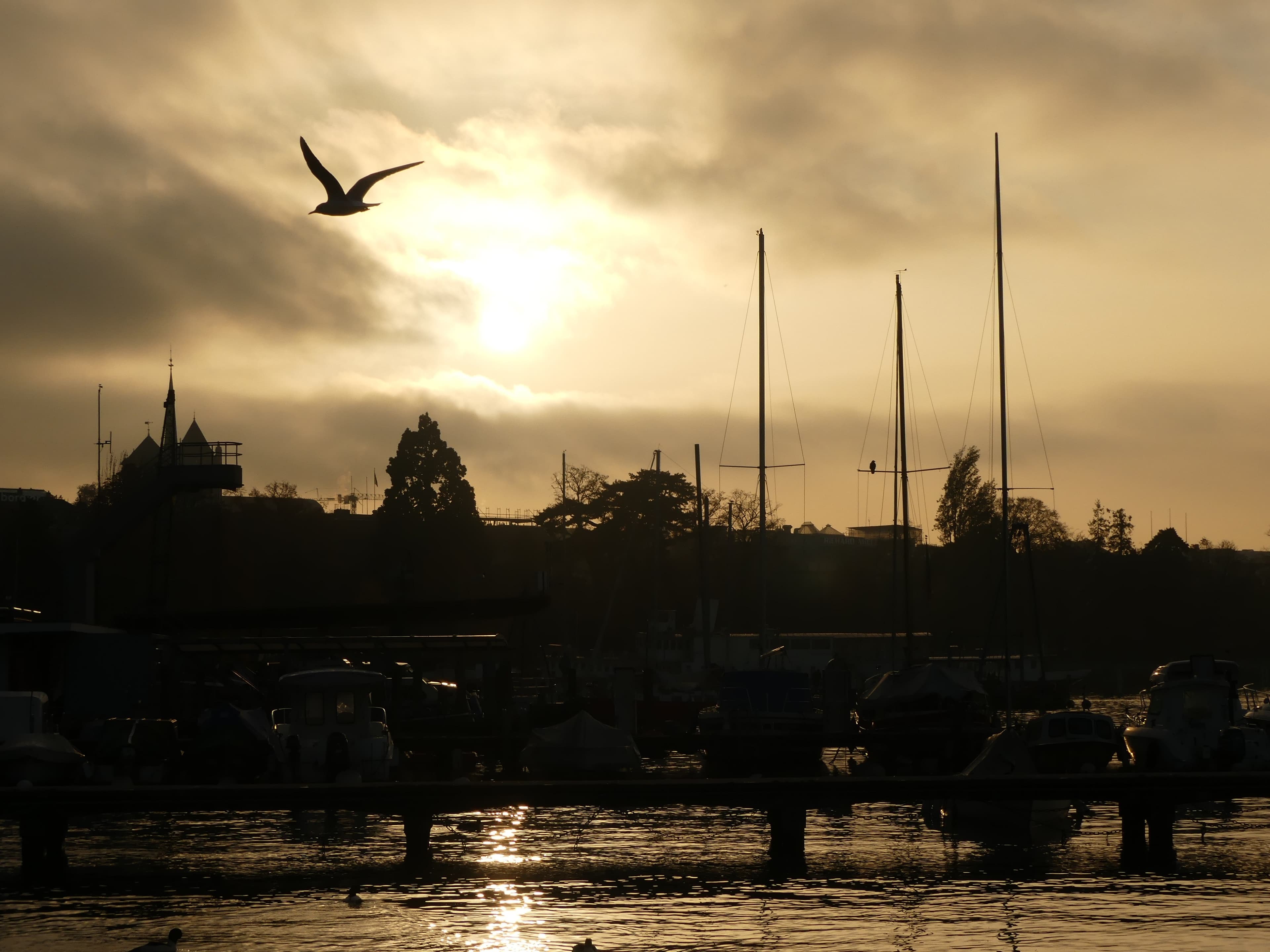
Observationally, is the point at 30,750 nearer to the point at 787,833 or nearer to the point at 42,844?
the point at 42,844

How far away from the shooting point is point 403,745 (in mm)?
48469

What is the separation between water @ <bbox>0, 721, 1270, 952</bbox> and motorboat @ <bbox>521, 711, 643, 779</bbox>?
4.50 m

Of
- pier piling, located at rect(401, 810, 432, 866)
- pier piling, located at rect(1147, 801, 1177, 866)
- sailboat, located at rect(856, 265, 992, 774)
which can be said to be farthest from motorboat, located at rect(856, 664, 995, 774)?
pier piling, located at rect(401, 810, 432, 866)

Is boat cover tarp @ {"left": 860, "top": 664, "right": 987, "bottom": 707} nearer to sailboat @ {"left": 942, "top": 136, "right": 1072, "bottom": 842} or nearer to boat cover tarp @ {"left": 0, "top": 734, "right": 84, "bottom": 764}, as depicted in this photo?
sailboat @ {"left": 942, "top": 136, "right": 1072, "bottom": 842}

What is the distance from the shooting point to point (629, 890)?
2841 cm

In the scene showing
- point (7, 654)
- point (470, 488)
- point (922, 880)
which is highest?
point (470, 488)

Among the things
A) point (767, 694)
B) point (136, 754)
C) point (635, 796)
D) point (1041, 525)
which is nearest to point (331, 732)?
point (136, 754)

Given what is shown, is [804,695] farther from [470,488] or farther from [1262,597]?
[1262,597]

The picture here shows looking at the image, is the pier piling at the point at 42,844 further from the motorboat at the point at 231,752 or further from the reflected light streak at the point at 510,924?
the motorboat at the point at 231,752

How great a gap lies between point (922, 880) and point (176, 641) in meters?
37.9

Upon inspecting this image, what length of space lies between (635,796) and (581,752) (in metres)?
13.7

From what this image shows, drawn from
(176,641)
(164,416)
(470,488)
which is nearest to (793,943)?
(176,641)

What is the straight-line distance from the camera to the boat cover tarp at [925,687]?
5297 cm

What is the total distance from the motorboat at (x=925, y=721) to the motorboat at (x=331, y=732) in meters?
17.0
